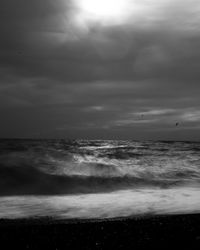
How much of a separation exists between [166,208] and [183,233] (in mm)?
3208

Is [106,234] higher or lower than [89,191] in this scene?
lower

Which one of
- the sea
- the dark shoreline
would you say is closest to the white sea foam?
the sea

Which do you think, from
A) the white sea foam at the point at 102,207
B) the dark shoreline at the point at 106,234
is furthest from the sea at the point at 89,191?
the dark shoreline at the point at 106,234

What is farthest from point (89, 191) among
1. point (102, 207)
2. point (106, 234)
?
point (106, 234)

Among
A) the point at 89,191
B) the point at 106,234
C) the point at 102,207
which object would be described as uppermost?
the point at 89,191

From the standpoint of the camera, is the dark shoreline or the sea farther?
the sea

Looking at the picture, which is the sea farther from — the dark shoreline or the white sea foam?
the dark shoreline

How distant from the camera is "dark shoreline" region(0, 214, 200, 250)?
5.94m

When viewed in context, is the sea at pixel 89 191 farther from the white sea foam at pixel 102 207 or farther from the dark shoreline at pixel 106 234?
the dark shoreline at pixel 106 234

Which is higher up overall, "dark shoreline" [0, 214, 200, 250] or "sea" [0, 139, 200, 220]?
"sea" [0, 139, 200, 220]

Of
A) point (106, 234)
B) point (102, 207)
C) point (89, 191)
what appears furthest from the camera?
point (89, 191)

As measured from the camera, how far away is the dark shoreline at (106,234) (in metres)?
5.94

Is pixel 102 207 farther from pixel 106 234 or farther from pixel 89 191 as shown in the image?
pixel 89 191

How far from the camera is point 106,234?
660 cm
